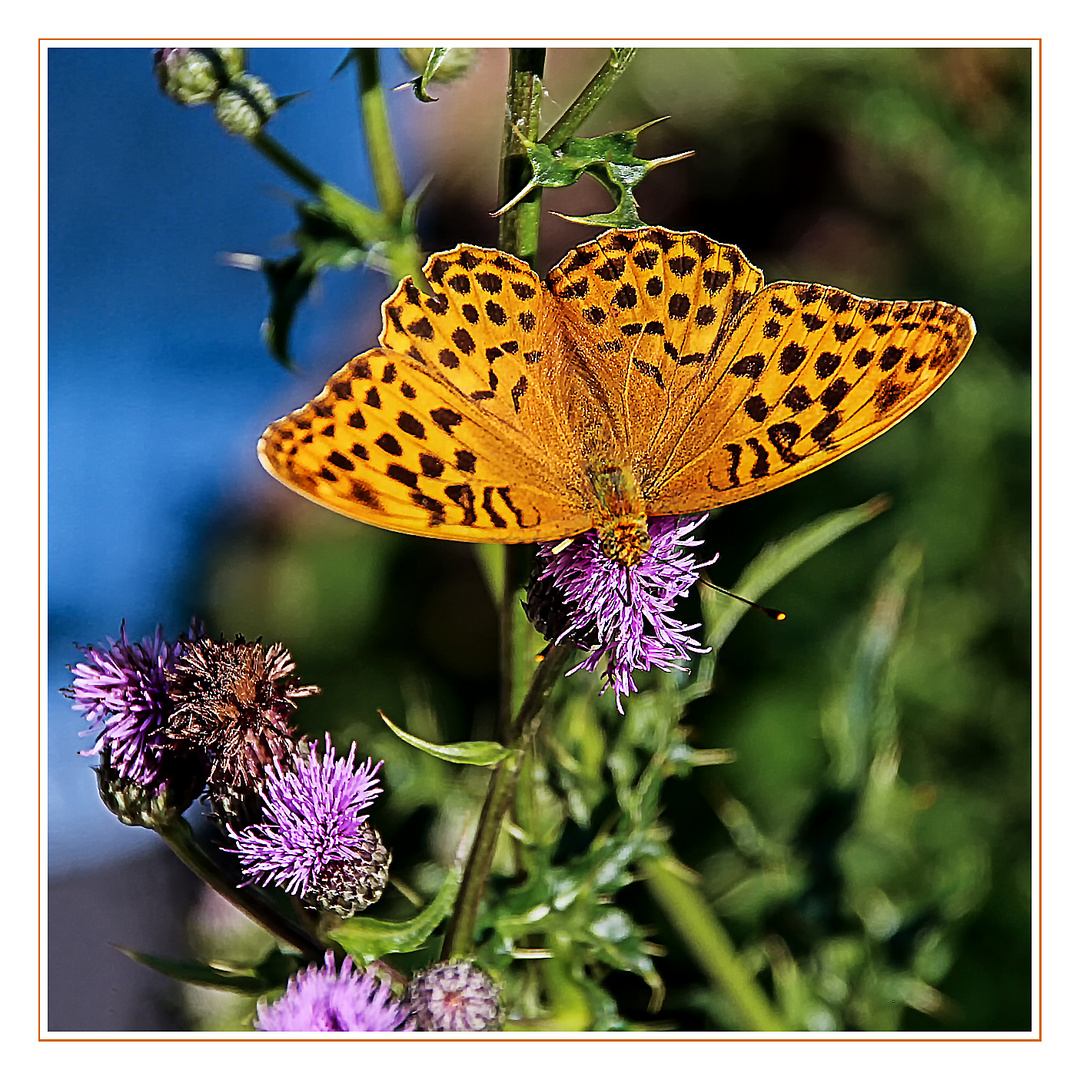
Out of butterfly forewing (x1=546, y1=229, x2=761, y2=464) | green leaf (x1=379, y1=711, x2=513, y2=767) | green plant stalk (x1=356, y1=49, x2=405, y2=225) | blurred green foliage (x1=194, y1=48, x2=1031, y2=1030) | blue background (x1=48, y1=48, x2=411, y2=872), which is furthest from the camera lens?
blurred green foliage (x1=194, y1=48, x2=1031, y2=1030)

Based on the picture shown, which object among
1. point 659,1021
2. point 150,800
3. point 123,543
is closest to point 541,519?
point 150,800

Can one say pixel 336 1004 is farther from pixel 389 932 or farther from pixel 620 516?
pixel 620 516

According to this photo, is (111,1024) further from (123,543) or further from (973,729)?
(973,729)

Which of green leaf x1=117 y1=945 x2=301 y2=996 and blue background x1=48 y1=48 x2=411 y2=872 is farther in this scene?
blue background x1=48 y1=48 x2=411 y2=872

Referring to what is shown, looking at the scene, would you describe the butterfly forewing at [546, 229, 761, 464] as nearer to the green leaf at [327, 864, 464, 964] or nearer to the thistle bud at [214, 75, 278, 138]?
the thistle bud at [214, 75, 278, 138]

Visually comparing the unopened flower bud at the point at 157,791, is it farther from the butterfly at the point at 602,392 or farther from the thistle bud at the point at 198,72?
the thistle bud at the point at 198,72

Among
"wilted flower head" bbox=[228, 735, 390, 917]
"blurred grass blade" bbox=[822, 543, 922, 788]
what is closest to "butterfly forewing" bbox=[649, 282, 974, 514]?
"blurred grass blade" bbox=[822, 543, 922, 788]

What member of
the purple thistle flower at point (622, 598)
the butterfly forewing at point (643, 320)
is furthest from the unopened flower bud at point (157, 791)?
the butterfly forewing at point (643, 320)
